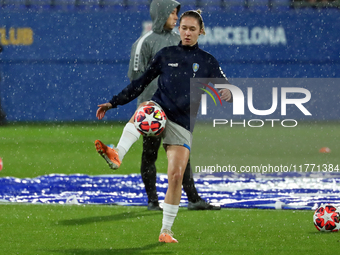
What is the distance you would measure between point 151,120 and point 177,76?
0.47m

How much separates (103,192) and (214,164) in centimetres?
433

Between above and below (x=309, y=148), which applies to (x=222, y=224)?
above

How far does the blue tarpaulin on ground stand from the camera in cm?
703

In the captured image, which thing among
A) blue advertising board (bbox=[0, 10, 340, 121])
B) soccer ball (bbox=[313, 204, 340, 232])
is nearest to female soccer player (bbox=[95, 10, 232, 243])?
soccer ball (bbox=[313, 204, 340, 232])

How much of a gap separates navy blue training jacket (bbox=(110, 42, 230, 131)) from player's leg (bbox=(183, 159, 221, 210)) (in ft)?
5.49

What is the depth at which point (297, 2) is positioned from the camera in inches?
984

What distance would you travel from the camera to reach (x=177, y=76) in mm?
5008

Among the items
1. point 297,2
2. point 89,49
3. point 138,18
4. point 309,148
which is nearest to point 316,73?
point 297,2

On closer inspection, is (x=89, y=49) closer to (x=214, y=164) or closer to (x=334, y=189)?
(x=214, y=164)

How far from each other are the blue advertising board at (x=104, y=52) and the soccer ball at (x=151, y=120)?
64.0 ft

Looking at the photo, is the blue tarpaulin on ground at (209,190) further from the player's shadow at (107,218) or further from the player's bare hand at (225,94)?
the player's bare hand at (225,94)

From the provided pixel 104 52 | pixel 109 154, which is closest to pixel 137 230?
pixel 109 154

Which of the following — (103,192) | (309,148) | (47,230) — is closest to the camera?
(47,230)

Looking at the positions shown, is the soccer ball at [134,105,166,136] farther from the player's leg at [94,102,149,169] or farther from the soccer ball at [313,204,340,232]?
the soccer ball at [313,204,340,232]
